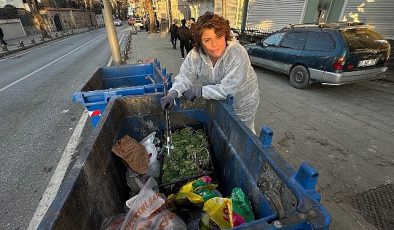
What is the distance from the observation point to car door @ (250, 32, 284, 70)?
26.7 feet

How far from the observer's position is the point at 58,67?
12438mm

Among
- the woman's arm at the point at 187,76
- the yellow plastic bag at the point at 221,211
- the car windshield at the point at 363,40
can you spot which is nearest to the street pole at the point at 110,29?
the woman's arm at the point at 187,76

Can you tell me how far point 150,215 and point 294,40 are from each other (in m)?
7.43

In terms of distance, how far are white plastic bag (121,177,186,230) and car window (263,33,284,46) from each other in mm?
7790

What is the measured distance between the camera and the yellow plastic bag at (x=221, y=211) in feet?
4.67

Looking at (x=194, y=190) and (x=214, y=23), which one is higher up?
(x=214, y=23)

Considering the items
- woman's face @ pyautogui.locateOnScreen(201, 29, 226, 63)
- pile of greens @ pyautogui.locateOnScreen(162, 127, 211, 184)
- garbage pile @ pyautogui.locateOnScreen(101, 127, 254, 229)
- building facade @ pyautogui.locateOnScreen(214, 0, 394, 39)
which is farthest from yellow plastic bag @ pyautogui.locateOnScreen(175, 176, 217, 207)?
building facade @ pyautogui.locateOnScreen(214, 0, 394, 39)

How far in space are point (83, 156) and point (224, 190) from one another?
143 cm

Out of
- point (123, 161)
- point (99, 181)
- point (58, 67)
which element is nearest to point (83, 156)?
point (99, 181)

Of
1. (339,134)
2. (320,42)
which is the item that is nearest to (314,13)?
(320,42)

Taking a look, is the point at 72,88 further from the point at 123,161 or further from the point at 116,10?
the point at 116,10

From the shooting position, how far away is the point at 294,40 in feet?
24.0

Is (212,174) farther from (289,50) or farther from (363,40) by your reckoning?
(289,50)

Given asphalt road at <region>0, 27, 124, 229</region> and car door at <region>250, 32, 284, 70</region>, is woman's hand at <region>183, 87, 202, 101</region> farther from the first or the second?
car door at <region>250, 32, 284, 70</region>
